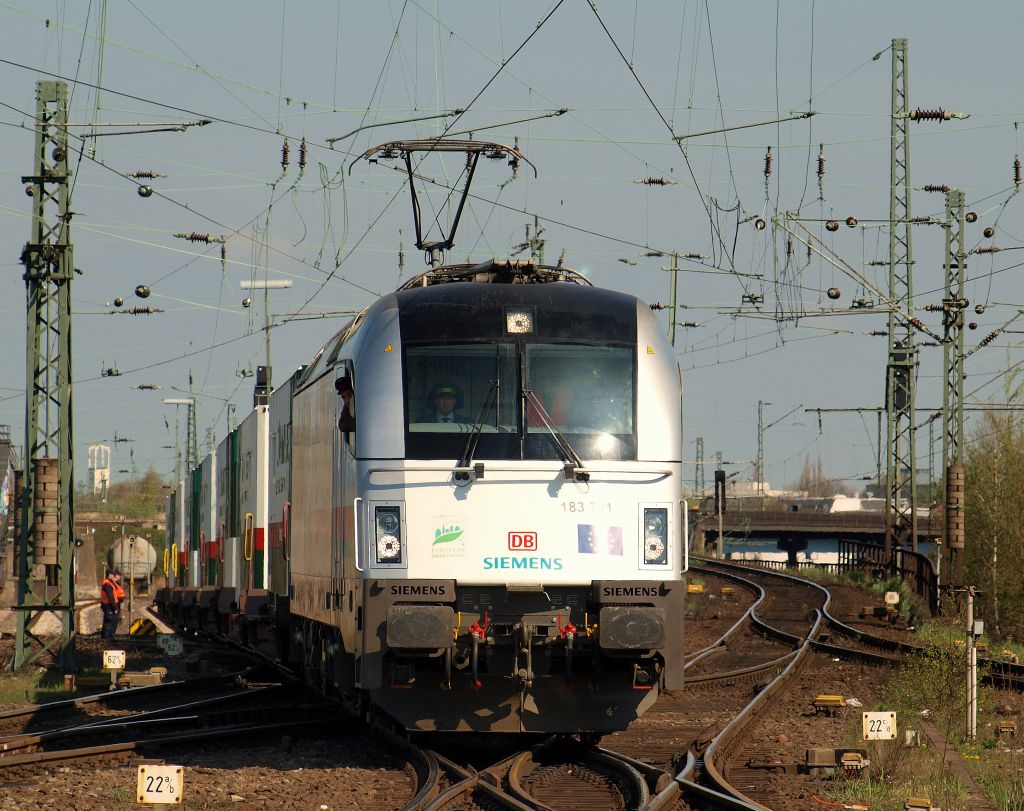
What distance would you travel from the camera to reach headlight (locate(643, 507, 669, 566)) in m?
11.4

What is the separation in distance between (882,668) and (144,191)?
13421mm

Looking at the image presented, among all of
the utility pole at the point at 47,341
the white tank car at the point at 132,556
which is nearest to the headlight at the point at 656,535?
the utility pole at the point at 47,341

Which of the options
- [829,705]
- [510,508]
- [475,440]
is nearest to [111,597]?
[829,705]

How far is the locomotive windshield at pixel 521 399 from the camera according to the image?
37.4ft

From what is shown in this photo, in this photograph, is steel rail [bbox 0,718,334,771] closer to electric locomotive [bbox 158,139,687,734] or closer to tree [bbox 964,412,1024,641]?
electric locomotive [bbox 158,139,687,734]

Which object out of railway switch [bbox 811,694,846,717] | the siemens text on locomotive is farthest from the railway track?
the siemens text on locomotive

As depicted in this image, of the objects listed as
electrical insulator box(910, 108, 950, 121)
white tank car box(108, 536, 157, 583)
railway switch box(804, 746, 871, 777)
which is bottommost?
white tank car box(108, 536, 157, 583)

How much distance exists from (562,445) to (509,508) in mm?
648

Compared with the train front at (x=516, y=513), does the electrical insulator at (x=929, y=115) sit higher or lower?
higher

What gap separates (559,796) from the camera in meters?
10.4

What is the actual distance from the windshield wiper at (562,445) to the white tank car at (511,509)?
1 centimetres

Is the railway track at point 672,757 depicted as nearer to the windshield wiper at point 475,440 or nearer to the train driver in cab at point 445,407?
the windshield wiper at point 475,440

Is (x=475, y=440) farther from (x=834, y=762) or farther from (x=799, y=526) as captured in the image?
(x=799, y=526)

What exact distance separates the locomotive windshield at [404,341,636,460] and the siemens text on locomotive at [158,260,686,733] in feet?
0.04
